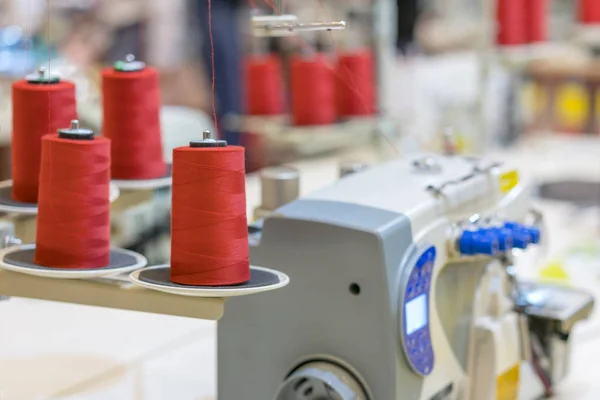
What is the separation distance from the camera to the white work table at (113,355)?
49.2 inches

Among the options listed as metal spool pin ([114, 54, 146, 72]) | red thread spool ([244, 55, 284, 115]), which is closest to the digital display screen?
metal spool pin ([114, 54, 146, 72])

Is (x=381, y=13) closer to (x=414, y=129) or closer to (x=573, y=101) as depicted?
(x=414, y=129)

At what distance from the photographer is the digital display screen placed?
1000 millimetres

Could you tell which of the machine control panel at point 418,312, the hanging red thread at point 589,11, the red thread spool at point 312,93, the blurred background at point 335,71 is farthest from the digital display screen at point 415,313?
the hanging red thread at point 589,11

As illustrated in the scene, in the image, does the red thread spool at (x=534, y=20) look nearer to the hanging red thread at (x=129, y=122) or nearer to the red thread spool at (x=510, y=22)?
the red thread spool at (x=510, y=22)

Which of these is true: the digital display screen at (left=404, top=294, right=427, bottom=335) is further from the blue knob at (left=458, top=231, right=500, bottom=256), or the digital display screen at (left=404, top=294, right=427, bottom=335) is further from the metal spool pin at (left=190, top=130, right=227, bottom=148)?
the metal spool pin at (left=190, top=130, right=227, bottom=148)

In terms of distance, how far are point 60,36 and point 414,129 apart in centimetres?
150

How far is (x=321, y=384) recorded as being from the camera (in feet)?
3.26

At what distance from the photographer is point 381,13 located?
2662 mm

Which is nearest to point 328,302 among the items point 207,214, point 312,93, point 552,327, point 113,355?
point 207,214

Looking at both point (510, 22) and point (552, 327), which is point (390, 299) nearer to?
point (552, 327)

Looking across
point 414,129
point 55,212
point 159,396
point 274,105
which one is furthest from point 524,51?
point 55,212

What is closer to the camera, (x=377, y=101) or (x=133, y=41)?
(x=377, y=101)

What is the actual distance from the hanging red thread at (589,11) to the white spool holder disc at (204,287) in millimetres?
2212
